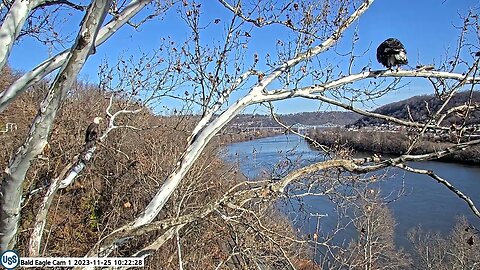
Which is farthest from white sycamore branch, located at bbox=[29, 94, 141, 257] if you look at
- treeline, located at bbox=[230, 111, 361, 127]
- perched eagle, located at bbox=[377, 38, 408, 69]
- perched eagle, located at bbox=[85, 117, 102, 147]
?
perched eagle, located at bbox=[377, 38, 408, 69]

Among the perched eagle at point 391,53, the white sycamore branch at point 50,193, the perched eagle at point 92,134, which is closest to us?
the perched eagle at point 391,53

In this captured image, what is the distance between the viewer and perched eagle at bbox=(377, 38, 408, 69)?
2598mm

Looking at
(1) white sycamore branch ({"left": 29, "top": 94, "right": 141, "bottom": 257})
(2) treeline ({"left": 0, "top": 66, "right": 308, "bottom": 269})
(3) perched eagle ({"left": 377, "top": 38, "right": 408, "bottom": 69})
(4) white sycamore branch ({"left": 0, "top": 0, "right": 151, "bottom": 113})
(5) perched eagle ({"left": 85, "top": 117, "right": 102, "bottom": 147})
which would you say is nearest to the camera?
(4) white sycamore branch ({"left": 0, "top": 0, "right": 151, "bottom": 113})

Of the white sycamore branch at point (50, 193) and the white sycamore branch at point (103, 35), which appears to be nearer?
the white sycamore branch at point (103, 35)

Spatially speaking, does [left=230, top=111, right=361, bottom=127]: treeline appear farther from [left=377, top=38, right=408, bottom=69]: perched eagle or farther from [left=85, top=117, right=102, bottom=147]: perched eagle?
[left=85, top=117, right=102, bottom=147]: perched eagle

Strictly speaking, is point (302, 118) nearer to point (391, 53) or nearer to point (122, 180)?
point (391, 53)

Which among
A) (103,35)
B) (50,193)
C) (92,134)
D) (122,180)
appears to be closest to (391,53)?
(103,35)

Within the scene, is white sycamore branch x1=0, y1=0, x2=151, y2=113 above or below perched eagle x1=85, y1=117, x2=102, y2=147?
above

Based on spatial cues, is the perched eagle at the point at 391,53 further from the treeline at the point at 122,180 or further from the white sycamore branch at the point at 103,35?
the treeline at the point at 122,180

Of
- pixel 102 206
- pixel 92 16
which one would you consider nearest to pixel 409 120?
pixel 92 16

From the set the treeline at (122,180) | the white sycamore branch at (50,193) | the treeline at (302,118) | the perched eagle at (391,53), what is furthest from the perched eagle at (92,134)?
the perched eagle at (391,53)

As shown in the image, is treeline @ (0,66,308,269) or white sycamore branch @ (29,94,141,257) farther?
treeline @ (0,66,308,269)

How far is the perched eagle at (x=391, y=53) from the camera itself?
260 centimetres

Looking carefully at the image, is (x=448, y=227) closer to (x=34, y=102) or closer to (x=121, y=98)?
(x=121, y=98)
